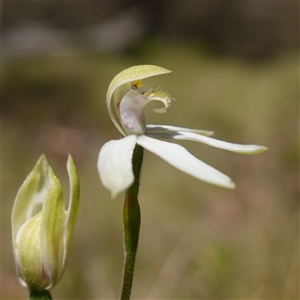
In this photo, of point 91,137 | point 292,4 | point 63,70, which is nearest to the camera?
point 91,137

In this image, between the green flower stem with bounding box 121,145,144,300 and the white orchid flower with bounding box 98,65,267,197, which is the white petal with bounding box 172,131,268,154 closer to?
the white orchid flower with bounding box 98,65,267,197

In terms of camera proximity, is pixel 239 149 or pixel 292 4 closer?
pixel 239 149

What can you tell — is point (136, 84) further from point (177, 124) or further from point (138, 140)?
point (177, 124)

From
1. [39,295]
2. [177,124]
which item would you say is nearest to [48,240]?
[39,295]

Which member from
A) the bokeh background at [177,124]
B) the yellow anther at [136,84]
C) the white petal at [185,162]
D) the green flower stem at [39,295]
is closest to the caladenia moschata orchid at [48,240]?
the green flower stem at [39,295]

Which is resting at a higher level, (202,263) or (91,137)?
(91,137)

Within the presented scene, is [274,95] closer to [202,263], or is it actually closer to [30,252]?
[202,263]

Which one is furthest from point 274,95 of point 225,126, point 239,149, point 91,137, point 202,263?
point 239,149
